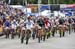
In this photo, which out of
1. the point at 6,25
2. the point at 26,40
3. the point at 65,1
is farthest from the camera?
the point at 65,1

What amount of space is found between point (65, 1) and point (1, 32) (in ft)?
250

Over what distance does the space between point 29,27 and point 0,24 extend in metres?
7.50

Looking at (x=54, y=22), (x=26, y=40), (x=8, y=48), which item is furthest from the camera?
(x=54, y=22)

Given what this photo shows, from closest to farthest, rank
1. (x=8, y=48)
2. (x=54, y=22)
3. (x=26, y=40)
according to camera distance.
→ (x=8, y=48)
(x=26, y=40)
(x=54, y=22)

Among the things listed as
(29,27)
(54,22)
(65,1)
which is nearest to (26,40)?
(29,27)

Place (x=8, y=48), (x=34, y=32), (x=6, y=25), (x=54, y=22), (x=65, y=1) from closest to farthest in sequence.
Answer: (x=8, y=48), (x=34, y=32), (x=6, y=25), (x=54, y=22), (x=65, y=1)

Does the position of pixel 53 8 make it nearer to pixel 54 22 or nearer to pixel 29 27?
pixel 54 22

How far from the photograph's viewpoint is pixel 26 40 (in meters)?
25.5

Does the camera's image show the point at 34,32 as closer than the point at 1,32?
Yes

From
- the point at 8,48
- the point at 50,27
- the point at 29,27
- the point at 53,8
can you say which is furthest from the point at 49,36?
the point at 53,8

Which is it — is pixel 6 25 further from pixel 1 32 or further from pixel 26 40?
pixel 26 40

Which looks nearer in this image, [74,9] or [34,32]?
[34,32]

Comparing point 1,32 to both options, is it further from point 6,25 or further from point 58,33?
point 58,33

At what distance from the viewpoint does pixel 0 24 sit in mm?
32656
